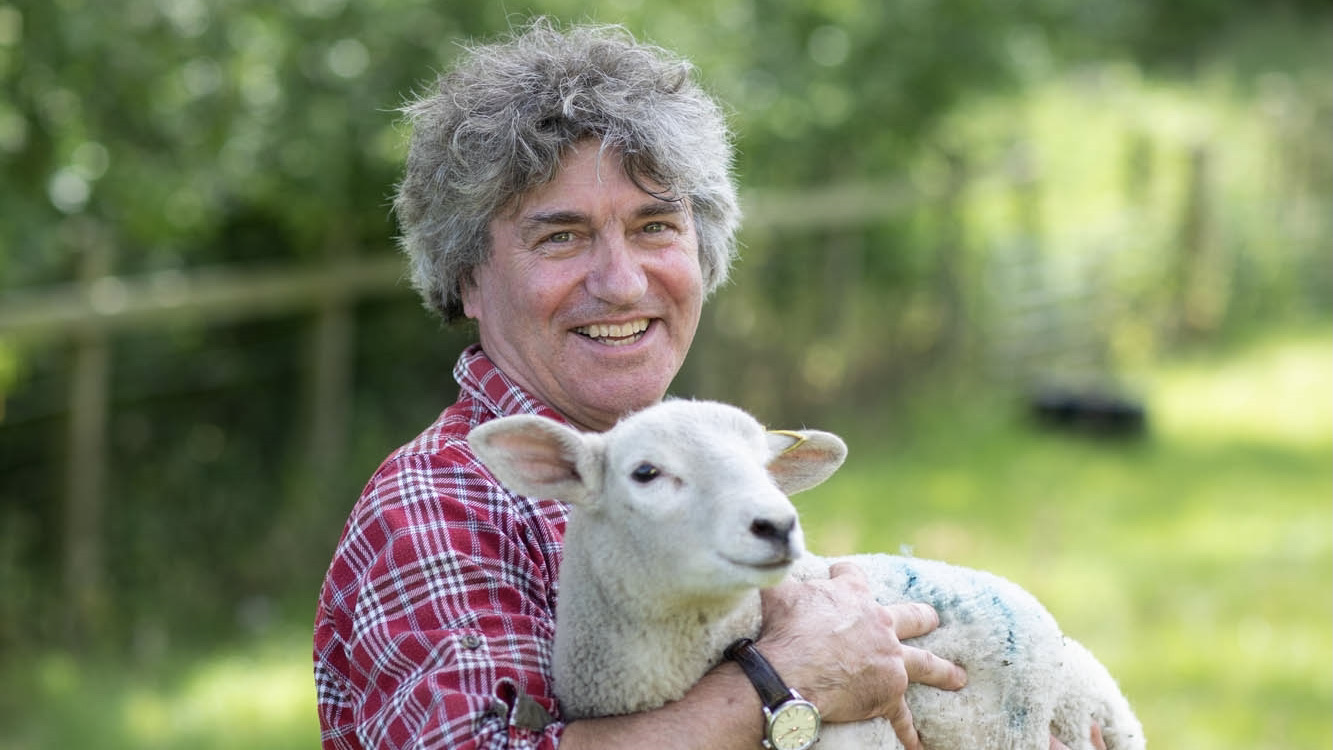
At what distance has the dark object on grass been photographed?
10.2 metres

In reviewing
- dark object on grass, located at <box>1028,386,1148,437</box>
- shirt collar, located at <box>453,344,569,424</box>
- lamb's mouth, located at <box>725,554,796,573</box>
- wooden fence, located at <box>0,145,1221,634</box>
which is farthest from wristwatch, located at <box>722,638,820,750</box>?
dark object on grass, located at <box>1028,386,1148,437</box>

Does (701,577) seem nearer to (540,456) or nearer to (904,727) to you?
(540,456)

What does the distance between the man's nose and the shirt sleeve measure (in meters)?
0.47

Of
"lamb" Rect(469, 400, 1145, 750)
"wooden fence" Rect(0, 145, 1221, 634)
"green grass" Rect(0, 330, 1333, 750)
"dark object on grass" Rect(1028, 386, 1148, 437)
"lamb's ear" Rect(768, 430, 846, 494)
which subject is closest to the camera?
"lamb" Rect(469, 400, 1145, 750)

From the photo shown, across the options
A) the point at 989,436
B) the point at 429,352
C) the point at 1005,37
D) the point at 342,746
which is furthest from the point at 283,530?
the point at 1005,37

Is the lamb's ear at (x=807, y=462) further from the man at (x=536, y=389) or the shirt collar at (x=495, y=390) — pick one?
the shirt collar at (x=495, y=390)

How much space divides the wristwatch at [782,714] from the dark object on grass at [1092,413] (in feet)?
27.0

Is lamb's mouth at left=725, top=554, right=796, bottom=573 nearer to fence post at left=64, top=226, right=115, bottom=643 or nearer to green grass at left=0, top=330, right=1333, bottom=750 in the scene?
green grass at left=0, top=330, right=1333, bottom=750

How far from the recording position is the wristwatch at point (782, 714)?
2.45 metres

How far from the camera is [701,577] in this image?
7.79ft

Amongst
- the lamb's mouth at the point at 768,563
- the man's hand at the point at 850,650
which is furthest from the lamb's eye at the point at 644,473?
the man's hand at the point at 850,650

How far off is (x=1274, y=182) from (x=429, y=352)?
1109 centimetres

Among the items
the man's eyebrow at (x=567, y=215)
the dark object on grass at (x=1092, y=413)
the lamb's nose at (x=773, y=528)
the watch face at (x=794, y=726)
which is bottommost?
the dark object on grass at (x=1092, y=413)

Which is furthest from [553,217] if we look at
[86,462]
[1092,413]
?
[1092,413]
